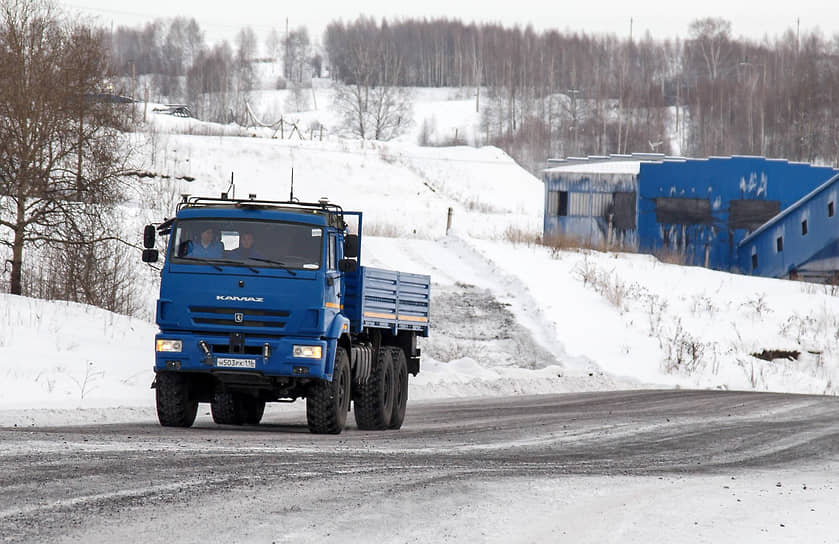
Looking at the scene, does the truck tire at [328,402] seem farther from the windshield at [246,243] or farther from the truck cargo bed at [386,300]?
the windshield at [246,243]

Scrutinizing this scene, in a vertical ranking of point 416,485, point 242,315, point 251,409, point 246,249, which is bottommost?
point 251,409

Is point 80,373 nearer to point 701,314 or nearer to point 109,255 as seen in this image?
point 109,255

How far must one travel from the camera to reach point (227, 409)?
17.3m

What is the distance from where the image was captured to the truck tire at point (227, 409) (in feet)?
56.2

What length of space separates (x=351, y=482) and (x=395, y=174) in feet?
238

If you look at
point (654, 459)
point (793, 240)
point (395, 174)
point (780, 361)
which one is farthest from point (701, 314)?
point (395, 174)

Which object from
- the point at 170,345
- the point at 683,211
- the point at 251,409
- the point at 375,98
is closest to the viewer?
the point at 170,345

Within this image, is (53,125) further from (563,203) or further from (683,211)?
(563,203)

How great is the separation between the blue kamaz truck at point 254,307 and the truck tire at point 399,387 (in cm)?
181

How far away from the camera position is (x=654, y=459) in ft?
42.9

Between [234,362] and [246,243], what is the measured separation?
4.81 feet

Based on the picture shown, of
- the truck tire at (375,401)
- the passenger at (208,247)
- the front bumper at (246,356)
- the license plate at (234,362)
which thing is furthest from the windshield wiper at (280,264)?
the truck tire at (375,401)

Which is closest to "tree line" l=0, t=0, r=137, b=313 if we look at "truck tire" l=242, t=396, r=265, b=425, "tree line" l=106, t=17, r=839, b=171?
"truck tire" l=242, t=396, r=265, b=425

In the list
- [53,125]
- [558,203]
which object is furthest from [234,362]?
[558,203]
